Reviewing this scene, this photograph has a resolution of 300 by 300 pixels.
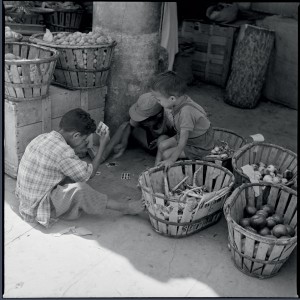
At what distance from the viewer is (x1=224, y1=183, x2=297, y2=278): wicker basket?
3576mm

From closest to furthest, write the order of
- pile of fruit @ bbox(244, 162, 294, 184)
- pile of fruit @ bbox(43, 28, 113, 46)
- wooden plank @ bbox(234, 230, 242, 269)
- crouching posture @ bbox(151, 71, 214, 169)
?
wooden plank @ bbox(234, 230, 242, 269), crouching posture @ bbox(151, 71, 214, 169), pile of fruit @ bbox(244, 162, 294, 184), pile of fruit @ bbox(43, 28, 113, 46)

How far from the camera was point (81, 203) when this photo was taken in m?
4.29

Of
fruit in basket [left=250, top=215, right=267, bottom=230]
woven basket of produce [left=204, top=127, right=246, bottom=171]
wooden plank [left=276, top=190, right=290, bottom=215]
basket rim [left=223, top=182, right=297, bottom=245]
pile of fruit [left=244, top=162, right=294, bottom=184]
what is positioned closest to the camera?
basket rim [left=223, top=182, right=297, bottom=245]

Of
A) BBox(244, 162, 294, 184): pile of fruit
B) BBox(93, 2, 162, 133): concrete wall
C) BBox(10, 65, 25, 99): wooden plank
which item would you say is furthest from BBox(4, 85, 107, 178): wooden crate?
BBox(244, 162, 294, 184): pile of fruit

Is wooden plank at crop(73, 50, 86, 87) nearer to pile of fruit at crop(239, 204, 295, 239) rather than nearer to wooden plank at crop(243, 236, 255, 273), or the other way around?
pile of fruit at crop(239, 204, 295, 239)

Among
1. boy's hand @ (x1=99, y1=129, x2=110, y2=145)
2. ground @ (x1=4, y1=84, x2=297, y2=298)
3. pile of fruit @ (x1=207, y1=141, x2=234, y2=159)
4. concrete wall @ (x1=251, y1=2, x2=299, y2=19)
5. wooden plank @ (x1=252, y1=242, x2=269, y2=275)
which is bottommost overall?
ground @ (x1=4, y1=84, x2=297, y2=298)

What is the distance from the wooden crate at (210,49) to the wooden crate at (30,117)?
3.79 meters

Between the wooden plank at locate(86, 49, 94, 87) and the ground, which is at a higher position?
the wooden plank at locate(86, 49, 94, 87)

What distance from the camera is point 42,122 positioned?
16.5 ft

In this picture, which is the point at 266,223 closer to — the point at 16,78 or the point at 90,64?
the point at 90,64

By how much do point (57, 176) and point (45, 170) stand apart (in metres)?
0.13

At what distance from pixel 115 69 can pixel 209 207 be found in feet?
8.26

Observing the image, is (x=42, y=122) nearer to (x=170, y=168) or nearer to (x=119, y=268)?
(x=170, y=168)

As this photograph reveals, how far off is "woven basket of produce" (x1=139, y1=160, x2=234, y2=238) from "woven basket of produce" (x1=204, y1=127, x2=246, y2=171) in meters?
0.42
